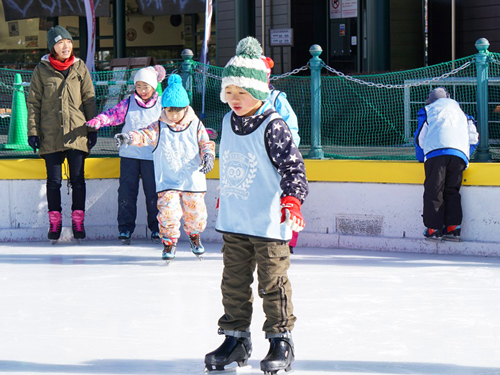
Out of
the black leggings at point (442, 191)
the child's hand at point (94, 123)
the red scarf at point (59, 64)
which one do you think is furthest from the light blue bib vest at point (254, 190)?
the red scarf at point (59, 64)

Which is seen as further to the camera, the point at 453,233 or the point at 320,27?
the point at 320,27

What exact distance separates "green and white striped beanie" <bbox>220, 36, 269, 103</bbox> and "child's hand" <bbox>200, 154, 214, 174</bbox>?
2336 mm

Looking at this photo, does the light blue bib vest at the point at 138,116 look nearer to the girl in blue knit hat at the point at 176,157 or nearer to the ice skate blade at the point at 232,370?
the girl in blue knit hat at the point at 176,157

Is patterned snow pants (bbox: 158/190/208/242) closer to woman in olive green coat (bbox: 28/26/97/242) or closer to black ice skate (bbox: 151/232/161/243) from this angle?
black ice skate (bbox: 151/232/161/243)

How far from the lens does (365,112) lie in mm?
8758

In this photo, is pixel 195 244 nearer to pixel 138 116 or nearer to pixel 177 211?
pixel 177 211

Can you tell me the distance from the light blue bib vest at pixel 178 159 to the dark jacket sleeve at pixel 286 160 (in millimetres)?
2717

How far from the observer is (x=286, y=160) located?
4270mm

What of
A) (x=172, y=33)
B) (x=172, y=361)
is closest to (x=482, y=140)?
(x=172, y=361)

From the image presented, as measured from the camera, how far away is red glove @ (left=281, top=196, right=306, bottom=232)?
412 centimetres

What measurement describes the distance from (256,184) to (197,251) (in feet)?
9.95

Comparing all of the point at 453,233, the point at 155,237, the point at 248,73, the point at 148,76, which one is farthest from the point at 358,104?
the point at 248,73

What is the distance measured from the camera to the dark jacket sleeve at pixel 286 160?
4.21m

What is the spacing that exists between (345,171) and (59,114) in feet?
8.14
